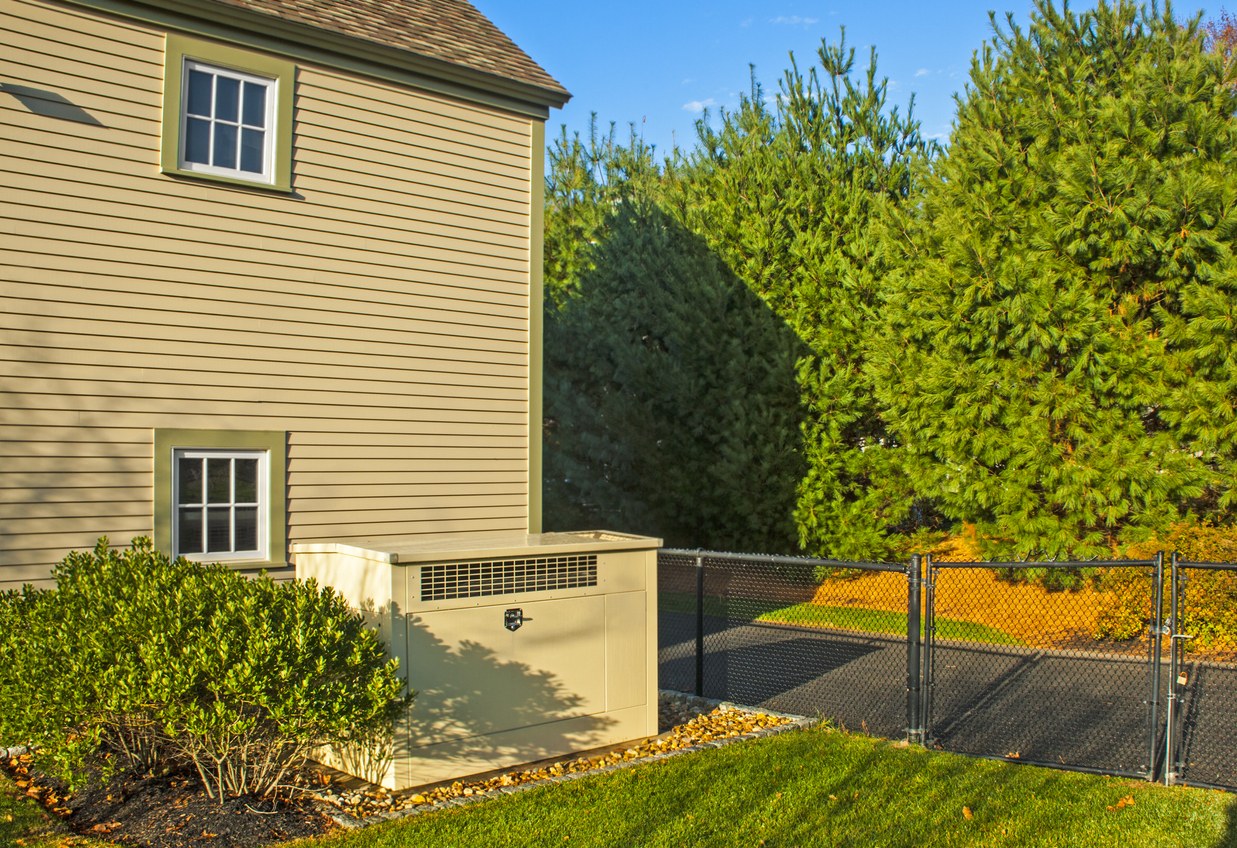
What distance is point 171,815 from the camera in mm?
4945

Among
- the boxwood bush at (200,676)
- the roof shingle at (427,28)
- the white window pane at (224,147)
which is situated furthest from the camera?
the roof shingle at (427,28)

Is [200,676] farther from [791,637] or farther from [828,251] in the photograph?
[828,251]

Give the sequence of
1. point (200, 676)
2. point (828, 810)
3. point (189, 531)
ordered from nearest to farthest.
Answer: point (200, 676)
point (828, 810)
point (189, 531)

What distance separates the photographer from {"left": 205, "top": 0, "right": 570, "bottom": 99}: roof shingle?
862cm

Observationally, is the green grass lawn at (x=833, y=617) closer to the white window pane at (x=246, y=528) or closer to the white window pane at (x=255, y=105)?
the white window pane at (x=246, y=528)

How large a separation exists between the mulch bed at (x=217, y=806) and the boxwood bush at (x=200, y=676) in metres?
0.16

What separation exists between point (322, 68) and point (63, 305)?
315 centimetres

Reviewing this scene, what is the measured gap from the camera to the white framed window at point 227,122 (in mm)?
7988

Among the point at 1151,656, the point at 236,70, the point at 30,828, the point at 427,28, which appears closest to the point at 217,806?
the point at 30,828

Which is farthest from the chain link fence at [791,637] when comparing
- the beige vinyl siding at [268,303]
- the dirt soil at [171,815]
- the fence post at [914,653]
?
the dirt soil at [171,815]

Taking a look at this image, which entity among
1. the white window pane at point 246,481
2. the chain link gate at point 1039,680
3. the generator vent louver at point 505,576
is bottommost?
the chain link gate at point 1039,680

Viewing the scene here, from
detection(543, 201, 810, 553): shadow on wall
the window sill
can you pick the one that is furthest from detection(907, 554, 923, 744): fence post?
detection(543, 201, 810, 553): shadow on wall

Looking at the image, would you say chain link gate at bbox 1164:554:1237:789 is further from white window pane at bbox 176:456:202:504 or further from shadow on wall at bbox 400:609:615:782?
white window pane at bbox 176:456:202:504

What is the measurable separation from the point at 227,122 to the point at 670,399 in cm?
893
